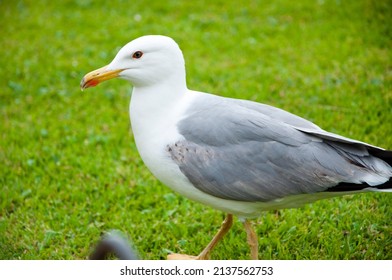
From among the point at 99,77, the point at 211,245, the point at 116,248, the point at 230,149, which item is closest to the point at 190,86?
the point at 211,245

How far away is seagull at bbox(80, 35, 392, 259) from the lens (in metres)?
3.13

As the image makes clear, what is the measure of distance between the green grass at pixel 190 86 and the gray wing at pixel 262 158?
0.80 metres

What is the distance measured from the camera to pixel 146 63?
3285mm

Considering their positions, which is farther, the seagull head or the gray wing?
the seagull head

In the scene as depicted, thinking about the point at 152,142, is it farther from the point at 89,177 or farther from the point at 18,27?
the point at 18,27

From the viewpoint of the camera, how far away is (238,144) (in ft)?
10.6

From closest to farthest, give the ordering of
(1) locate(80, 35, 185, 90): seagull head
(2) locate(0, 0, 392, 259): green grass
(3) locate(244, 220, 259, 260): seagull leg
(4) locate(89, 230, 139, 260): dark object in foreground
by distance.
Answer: (4) locate(89, 230, 139, 260): dark object in foreground → (1) locate(80, 35, 185, 90): seagull head → (3) locate(244, 220, 259, 260): seagull leg → (2) locate(0, 0, 392, 259): green grass

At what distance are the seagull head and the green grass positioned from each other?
128 cm

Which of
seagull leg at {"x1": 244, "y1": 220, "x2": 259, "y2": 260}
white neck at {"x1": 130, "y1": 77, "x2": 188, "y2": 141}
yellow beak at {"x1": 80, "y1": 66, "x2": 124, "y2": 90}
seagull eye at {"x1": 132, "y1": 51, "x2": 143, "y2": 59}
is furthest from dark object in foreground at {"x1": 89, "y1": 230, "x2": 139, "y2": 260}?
seagull eye at {"x1": 132, "y1": 51, "x2": 143, "y2": 59}

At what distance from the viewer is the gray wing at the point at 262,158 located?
3125mm

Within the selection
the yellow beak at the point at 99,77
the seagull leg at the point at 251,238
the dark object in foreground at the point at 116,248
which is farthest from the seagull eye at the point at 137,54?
the seagull leg at the point at 251,238

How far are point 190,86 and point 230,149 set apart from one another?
306 cm

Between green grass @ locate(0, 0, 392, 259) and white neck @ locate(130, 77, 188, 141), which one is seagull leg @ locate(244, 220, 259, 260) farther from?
white neck @ locate(130, 77, 188, 141)
